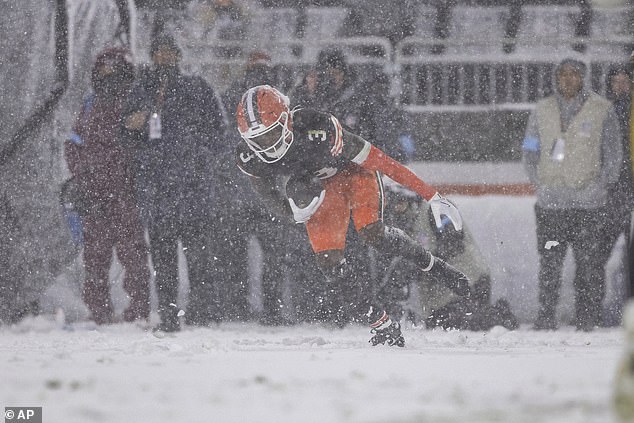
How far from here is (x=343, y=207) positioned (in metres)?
8.55

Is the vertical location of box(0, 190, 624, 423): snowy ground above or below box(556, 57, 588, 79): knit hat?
below

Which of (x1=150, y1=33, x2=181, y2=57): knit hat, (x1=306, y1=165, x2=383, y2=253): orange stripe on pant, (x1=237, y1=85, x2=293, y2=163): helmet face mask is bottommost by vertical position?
(x1=306, y1=165, x2=383, y2=253): orange stripe on pant

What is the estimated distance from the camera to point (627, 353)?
4152 mm

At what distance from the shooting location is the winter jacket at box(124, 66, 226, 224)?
30.5ft

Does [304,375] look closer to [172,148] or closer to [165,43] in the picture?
[172,148]

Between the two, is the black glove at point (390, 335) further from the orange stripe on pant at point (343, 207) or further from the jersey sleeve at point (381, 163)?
the jersey sleeve at point (381, 163)

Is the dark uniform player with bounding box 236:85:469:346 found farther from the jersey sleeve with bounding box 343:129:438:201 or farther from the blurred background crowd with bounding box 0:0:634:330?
the blurred background crowd with bounding box 0:0:634:330

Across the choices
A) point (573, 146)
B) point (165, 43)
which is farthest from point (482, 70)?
point (165, 43)

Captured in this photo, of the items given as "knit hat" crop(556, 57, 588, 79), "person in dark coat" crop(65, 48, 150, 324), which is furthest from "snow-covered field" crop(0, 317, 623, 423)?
"knit hat" crop(556, 57, 588, 79)

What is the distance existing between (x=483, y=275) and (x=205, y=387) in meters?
3.90

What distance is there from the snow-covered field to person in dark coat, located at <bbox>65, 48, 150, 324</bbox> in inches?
11.1

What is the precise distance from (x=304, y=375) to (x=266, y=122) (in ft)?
7.08

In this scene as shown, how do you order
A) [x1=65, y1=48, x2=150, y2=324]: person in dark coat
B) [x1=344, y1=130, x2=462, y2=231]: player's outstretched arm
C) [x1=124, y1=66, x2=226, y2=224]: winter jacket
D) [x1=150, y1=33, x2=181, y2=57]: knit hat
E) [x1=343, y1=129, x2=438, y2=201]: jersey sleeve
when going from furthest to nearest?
[x1=65, y1=48, x2=150, y2=324]: person in dark coat < [x1=124, y1=66, x2=226, y2=224]: winter jacket < [x1=150, y1=33, x2=181, y2=57]: knit hat < [x1=343, y1=129, x2=438, y2=201]: jersey sleeve < [x1=344, y1=130, x2=462, y2=231]: player's outstretched arm

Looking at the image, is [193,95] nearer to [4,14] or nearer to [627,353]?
[4,14]
